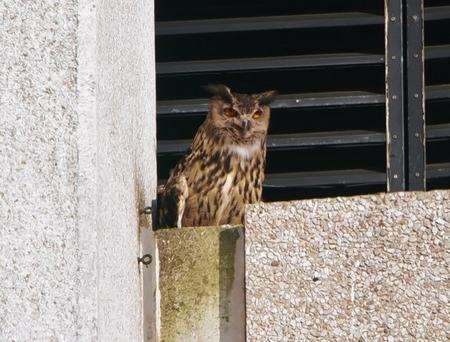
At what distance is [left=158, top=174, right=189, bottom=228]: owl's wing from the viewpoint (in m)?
6.50

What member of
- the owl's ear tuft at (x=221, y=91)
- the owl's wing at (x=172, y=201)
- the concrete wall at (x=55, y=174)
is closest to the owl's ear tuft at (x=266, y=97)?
the owl's ear tuft at (x=221, y=91)

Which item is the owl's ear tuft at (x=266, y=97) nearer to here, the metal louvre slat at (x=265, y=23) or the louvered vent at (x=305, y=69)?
the louvered vent at (x=305, y=69)

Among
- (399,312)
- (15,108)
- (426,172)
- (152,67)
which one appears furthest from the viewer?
(426,172)

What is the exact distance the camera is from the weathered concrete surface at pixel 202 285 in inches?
201

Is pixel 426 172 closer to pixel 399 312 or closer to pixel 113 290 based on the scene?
pixel 399 312

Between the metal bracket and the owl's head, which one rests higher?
the owl's head

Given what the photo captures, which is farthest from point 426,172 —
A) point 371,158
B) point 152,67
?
point 152,67

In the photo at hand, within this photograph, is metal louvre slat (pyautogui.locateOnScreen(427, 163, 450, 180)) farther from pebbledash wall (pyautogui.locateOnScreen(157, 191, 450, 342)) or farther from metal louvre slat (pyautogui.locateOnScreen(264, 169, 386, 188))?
pebbledash wall (pyautogui.locateOnScreen(157, 191, 450, 342))

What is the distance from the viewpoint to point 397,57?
6367mm

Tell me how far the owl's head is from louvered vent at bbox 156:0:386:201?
3.07 feet

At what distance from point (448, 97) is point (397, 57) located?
26 centimetres

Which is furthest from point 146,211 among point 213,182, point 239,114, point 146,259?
point 239,114

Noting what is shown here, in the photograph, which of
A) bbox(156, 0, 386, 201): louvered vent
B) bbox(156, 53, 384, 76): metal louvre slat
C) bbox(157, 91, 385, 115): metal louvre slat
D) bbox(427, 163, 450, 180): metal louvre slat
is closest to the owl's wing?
bbox(156, 0, 386, 201): louvered vent

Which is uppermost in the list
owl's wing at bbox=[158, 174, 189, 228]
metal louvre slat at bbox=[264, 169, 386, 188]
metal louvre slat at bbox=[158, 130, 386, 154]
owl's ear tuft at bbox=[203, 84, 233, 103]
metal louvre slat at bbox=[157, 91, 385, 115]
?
owl's ear tuft at bbox=[203, 84, 233, 103]
